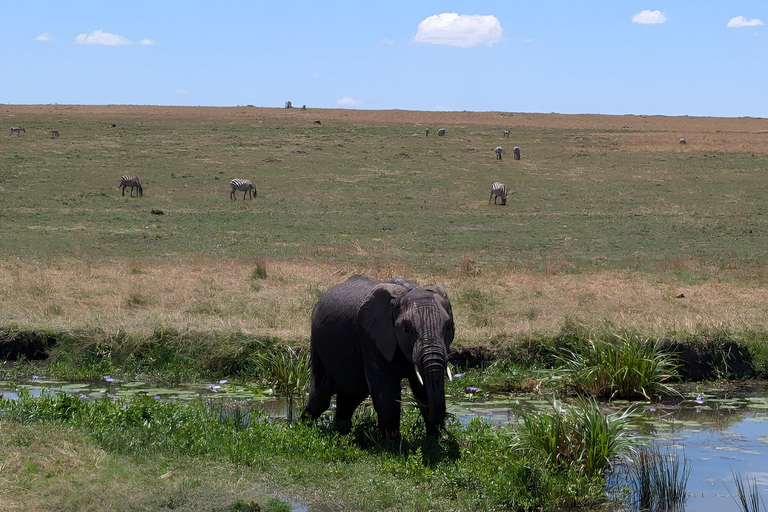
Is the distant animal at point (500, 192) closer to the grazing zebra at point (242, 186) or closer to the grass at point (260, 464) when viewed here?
the grazing zebra at point (242, 186)

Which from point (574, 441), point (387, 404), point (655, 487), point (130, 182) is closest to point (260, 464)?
point (387, 404)

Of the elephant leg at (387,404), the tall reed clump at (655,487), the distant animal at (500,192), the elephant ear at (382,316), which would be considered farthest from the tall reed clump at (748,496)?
the distant animal at (500,192)

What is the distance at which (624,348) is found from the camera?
1109 centimetres

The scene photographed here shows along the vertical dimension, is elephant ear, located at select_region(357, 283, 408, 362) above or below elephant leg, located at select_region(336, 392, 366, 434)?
above

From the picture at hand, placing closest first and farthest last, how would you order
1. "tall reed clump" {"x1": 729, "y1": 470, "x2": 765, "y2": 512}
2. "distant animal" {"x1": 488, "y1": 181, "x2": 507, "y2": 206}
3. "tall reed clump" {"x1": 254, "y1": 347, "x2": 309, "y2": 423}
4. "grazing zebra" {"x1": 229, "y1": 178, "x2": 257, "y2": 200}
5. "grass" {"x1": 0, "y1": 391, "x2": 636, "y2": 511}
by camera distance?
"grass" {"x1": 0, "y1": 391, "x2": 636, "y2": 511} < "tall reed clump" {"x1": 729, "y1": 470, "x2": 765, "y2": 512} < "tall reed clump" {"x1": 254, "y1": 347, "x2": 309, "y2": 423} < "distant animal" {"x1": 488, "y1": 181, "x2": 507, "y2": 206} < "grazing zebra" {"x1": 229, "y1": 178, "x2": 257, "y2": 200}

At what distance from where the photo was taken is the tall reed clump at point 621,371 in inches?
427

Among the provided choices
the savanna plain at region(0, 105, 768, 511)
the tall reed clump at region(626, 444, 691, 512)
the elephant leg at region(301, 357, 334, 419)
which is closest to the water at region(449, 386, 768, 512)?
the tall reed clump at region(626, 444, 691, 512)

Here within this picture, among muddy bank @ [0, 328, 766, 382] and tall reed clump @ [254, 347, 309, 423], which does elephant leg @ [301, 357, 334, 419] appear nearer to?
tall reed clump @ [254, 347, 309, 423]

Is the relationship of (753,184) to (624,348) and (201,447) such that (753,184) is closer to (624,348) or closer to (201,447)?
(624,348)

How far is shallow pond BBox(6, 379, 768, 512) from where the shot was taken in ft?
27.0

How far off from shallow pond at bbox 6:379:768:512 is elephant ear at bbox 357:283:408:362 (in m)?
1.31

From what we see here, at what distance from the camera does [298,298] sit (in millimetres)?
15023

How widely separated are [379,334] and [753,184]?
34.2 meters

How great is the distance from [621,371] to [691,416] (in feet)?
3.10
